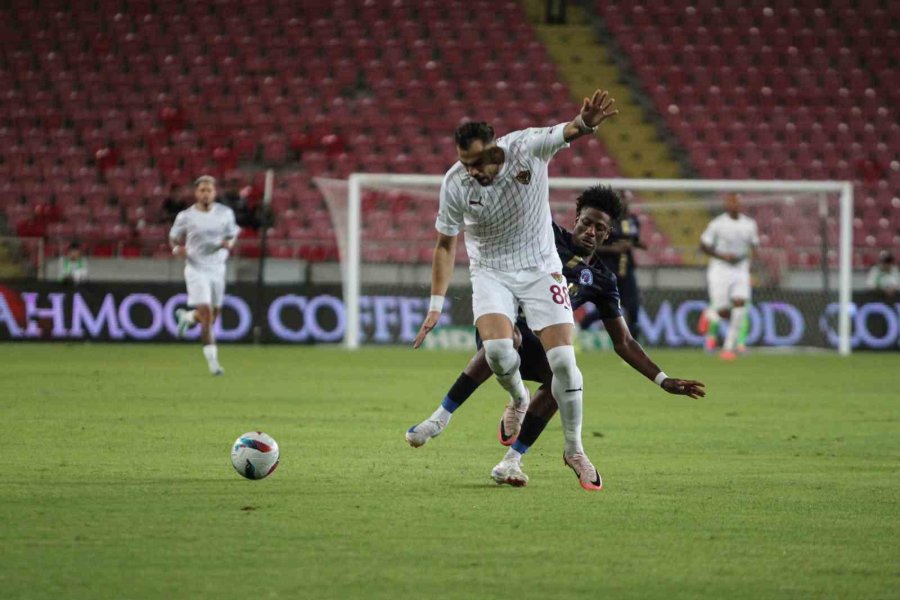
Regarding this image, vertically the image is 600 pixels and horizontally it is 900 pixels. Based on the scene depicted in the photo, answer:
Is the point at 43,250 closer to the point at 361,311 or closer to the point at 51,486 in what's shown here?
the point at 361,311

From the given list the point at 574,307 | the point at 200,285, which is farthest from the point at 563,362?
the point at 200,285

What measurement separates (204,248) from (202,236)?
0.15 metres

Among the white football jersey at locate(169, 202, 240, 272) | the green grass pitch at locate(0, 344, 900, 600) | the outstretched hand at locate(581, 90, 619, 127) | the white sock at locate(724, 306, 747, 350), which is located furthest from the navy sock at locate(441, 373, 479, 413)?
the white sock at locate(724, 306, 747, 350)

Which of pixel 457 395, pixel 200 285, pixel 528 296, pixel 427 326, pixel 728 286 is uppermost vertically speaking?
pixel 528 296

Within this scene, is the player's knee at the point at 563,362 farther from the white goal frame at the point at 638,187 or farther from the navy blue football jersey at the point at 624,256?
the white goal frame at the point at 638,187

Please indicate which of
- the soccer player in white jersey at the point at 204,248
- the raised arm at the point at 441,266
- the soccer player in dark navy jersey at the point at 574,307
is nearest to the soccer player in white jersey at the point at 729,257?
the soccer player in white jersey at the point at 204,248

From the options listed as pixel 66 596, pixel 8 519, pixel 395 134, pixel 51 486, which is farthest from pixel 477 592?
pixel 395 134

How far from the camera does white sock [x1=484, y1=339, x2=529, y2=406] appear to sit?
7.88m

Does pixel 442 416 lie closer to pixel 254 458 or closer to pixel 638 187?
pixel 254 458

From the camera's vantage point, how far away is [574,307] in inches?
327

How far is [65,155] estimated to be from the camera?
92.0 feet

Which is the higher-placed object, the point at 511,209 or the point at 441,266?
the point at 511,209

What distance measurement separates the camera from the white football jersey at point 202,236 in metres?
17.8

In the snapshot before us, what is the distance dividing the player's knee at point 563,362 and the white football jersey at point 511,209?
460 mm
